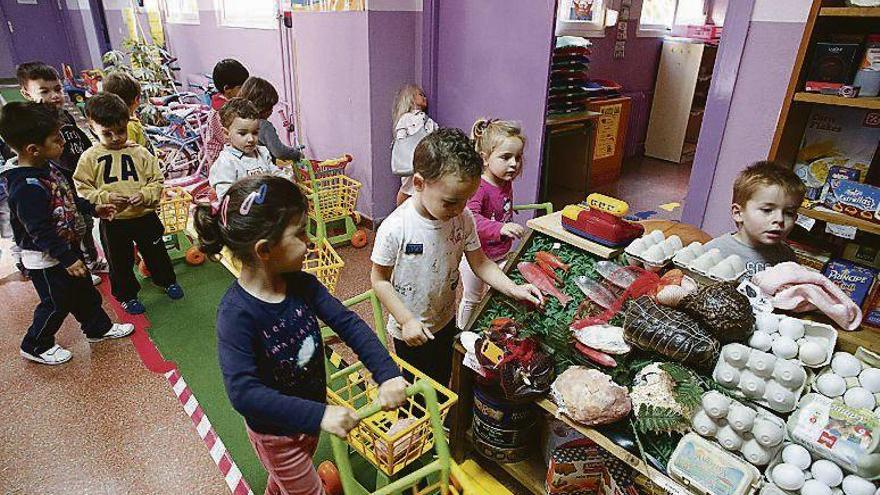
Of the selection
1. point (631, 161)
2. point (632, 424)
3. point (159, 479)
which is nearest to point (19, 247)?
point (159, 479)

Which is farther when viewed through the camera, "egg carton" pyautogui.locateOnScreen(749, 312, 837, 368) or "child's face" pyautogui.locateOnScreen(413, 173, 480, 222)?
"child's face" pyautogui.locateOnScreen(413, 173, 480, 222)

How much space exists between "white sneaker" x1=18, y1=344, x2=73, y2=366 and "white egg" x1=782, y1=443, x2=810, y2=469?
3.19 metres

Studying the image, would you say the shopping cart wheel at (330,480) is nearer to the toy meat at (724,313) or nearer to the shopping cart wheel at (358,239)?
the toy meat at (724,313)

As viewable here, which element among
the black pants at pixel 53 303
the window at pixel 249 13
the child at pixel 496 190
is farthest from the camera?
the window at pixel 249 13

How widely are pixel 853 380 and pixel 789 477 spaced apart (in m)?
0.27

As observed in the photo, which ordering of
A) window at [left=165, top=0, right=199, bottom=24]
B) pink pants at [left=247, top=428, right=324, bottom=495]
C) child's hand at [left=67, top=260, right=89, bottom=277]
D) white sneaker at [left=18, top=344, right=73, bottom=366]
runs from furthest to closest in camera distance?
window at [left=165, top=0, right=199, bottom=24] < white sneaker at [left=18, top=344, right=73, bottom=366] < child's hand at [left=67, top=260, right=89, bottom=277] < pink pants at [left=247, top=428, right=324, bottom=495]

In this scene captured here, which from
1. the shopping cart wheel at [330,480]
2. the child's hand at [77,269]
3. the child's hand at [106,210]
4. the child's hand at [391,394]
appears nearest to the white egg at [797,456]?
the child's hand at [391,394]

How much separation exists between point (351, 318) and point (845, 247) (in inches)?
91.7

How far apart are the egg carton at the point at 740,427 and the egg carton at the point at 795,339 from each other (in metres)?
0.15

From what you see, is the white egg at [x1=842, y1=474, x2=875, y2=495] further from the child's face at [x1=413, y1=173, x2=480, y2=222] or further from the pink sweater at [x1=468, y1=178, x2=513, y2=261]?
the pink sweater at [x1=468, y1=178, x2=513, y2=261]

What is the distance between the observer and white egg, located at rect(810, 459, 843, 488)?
1.11m

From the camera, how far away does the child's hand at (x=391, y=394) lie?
1271mm

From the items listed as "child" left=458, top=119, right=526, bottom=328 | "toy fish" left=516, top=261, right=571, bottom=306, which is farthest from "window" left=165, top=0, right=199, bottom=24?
"toy fish" left=516, top=261, right=571, bottom=306

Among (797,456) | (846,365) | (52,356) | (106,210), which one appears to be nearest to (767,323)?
(846,365)
